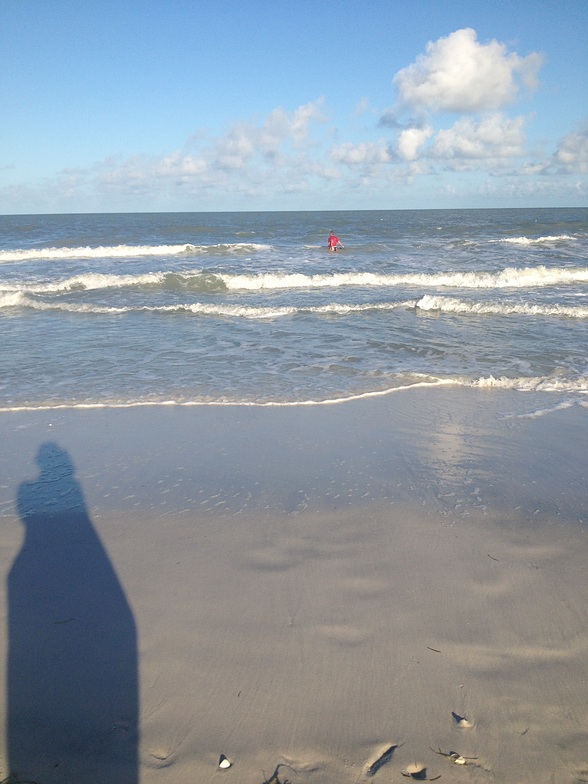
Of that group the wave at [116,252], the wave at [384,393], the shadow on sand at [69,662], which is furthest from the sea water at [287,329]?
the wave at [116,252]

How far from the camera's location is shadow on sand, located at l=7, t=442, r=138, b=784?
7.69 ft

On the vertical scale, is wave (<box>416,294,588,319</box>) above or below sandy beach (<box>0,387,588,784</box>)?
above

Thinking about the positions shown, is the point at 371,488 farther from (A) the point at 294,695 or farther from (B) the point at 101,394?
(B) the point at 101,394

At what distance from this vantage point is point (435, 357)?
8.99 m

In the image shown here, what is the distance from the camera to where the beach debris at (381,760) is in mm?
2267

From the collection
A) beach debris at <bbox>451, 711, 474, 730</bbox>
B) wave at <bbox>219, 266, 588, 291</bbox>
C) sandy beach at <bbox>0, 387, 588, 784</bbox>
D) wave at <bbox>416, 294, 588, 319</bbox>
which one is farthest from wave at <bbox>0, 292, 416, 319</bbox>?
beach debris at <bbox>451, 711, 474, 730</bbox>

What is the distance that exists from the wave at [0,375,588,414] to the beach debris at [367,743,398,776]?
4.60 metres

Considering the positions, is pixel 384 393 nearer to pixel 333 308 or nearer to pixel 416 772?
pixel 416 772

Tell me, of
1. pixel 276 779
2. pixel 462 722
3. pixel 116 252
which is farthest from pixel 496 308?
pixel 116 252

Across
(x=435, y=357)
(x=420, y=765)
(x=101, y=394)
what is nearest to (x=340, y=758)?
(x=420, y=765)

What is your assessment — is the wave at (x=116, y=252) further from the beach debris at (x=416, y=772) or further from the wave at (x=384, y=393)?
the beach debris at (x=416, y=772)

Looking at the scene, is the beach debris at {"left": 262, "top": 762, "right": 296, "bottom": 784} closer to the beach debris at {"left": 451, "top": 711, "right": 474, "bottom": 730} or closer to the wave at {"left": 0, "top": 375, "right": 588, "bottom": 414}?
the beach debris at {"left": 451, "top": 711, "right": 474, "bottom": 730}

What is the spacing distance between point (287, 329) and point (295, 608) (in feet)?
28.0

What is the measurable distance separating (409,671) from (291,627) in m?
0.66
